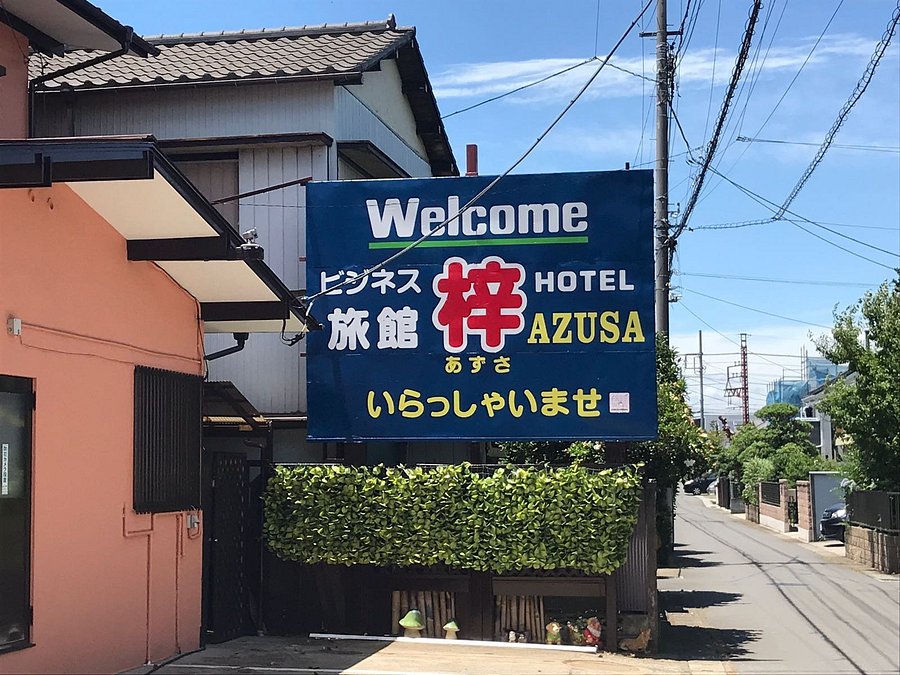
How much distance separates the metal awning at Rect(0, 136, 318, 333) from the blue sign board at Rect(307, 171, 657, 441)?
0.98 metres

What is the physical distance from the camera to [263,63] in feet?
53.8

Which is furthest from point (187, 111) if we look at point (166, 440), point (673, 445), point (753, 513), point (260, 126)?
point (753, 513)

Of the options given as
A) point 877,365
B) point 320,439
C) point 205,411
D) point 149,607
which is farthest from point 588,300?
point 877,365

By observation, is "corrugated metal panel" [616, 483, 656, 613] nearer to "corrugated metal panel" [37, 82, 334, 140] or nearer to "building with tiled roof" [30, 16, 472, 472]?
"building with tiled roof" [30, 16, 472, 472]

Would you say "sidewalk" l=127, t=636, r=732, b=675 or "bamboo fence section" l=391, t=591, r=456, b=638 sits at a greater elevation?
"bamboo fence section" l=391, t=591, r=456, b=638

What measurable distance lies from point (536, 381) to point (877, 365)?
11.3 meters

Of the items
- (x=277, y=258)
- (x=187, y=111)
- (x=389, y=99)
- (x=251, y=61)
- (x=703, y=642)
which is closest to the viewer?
(x=703, y=642)

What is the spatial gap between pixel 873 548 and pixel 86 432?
18047 mm

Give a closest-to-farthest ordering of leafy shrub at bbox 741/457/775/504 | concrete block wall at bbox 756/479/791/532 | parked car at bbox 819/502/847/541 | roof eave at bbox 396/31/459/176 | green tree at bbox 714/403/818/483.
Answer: roof eave at bbox 396/31/459/176 < parked car at bbox 819/502/847/541 < concrete block wall at bbox 756/479/791/532 < leafy shrub at bbox 741/457/775/504 < green tree at bbox 714/403/818/483

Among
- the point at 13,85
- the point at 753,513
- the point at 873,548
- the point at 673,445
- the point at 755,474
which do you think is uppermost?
the point at 13,85

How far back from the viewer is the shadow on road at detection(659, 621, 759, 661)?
12.5m

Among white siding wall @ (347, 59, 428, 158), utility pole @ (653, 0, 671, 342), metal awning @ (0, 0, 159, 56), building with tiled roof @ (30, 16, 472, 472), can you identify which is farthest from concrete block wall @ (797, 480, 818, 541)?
metal awning @ (0, 0, 159, 56)

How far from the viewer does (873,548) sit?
22.6 meters

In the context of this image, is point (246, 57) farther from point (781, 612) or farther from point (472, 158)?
point (781, 612)
